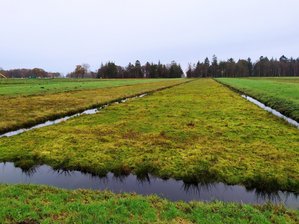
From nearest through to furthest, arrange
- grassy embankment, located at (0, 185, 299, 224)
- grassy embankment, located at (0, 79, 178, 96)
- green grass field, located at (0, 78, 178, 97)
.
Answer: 1. grassy embankment, located at (0, 185, 299, 224)
2. grassy embankment, located at (0, 79, 178, 96)
3. green grass field, located at (0, 78, 178, 97)

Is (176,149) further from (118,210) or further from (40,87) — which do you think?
(40,87)

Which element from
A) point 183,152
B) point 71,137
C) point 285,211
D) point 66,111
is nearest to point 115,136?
point 71,137

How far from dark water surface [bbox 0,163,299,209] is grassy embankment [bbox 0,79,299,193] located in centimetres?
42

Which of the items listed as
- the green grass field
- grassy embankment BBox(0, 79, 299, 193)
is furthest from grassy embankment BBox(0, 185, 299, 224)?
the green grass field

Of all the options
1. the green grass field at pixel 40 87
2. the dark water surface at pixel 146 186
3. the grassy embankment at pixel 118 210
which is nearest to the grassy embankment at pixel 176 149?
the dark water surface at pixel 146 186

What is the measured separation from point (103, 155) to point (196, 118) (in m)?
10.9

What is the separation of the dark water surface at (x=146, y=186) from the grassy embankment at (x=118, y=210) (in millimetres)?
900

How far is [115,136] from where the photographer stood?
15711 mm

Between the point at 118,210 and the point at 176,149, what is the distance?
6.12m

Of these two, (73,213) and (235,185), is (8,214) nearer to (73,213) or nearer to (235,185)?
(73,213)

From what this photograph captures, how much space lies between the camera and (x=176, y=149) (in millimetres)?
13117

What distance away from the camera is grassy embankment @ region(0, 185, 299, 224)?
703 cm

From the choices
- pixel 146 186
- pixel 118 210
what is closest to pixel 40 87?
pixel 146 186

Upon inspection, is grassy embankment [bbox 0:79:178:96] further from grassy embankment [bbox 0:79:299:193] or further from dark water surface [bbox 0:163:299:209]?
dark water surface [bbox 0:163:299:209]
